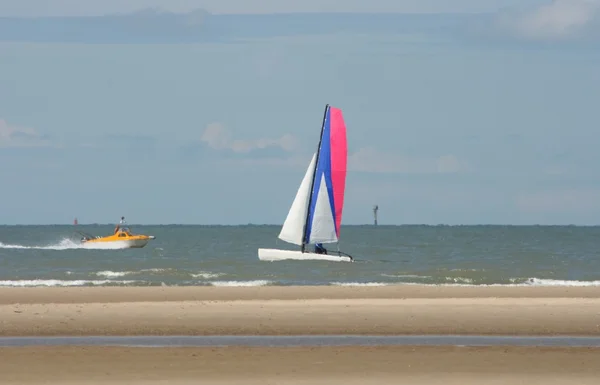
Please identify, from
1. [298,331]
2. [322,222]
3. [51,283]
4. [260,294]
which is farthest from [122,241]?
[298,331]

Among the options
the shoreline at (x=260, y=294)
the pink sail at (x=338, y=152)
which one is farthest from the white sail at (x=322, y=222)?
the shoreline at (x=260, y=294)

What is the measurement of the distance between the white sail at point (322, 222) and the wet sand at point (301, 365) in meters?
54.1

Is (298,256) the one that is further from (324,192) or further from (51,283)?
(51,283)

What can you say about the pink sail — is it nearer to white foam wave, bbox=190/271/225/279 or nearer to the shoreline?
white foam wave, bbox=190/271/225/279

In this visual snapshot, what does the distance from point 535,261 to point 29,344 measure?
73.6 meters

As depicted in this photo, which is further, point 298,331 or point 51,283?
point 51,283

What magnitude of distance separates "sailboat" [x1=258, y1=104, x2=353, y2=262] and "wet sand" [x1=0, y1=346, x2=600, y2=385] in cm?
5209

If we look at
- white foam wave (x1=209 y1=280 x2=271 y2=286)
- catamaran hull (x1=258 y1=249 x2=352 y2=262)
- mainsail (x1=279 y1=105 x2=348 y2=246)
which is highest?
mainsail (x1=279 y1=105 x2=348 y2=246)

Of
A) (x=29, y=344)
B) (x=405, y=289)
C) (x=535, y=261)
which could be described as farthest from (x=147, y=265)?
(x=29, y=344)

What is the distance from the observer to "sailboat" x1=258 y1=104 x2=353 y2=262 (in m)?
77.6

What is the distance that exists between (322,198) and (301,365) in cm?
5690

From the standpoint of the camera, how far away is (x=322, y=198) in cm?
7981

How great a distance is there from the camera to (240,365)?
23.0 metres

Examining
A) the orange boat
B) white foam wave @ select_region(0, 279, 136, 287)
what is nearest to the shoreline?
white foam wave @ select_region(0, 279, 136, 287)
